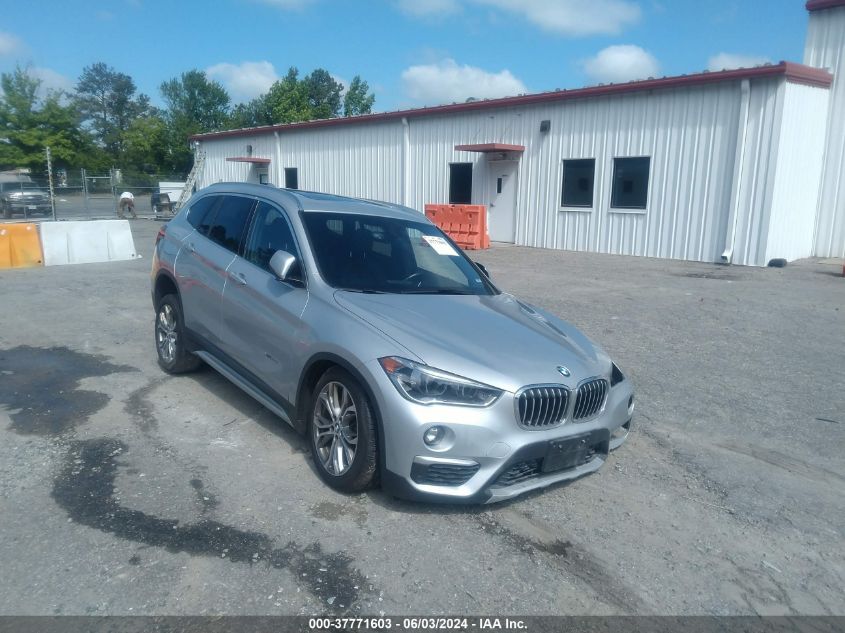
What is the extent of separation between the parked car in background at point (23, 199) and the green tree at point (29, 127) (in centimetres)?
1760

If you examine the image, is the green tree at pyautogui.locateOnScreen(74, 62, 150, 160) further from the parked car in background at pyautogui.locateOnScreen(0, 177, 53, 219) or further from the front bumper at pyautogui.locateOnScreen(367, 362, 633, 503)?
the front bumper at pyautogui.locateOnScreen(367, 362, 633, 503)

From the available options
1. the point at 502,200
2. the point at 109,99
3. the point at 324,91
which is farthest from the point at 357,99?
the point at 502,200

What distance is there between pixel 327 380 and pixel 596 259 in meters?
13.8

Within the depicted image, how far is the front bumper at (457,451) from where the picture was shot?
12.2 feet

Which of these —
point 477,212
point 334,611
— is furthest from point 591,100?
point 334,611

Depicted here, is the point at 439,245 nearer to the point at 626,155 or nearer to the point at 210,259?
the point at 210,259

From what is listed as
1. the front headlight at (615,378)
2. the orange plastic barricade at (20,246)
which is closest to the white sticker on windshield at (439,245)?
the front headlight at (615,378)

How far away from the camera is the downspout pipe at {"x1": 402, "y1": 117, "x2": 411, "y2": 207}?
2322cm

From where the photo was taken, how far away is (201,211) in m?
6.53

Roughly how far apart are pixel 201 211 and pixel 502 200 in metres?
15.4

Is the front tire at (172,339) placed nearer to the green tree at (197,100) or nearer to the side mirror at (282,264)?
the side mirror at (282,264)

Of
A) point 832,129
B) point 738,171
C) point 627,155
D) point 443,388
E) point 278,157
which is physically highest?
point 832,129

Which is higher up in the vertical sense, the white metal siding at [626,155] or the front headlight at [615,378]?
the white metal siding at [626,155]

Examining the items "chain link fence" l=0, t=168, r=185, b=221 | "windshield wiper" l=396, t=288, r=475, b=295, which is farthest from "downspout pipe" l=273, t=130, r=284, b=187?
"windshield wiper" l=396, t=288, r=475, b=295
